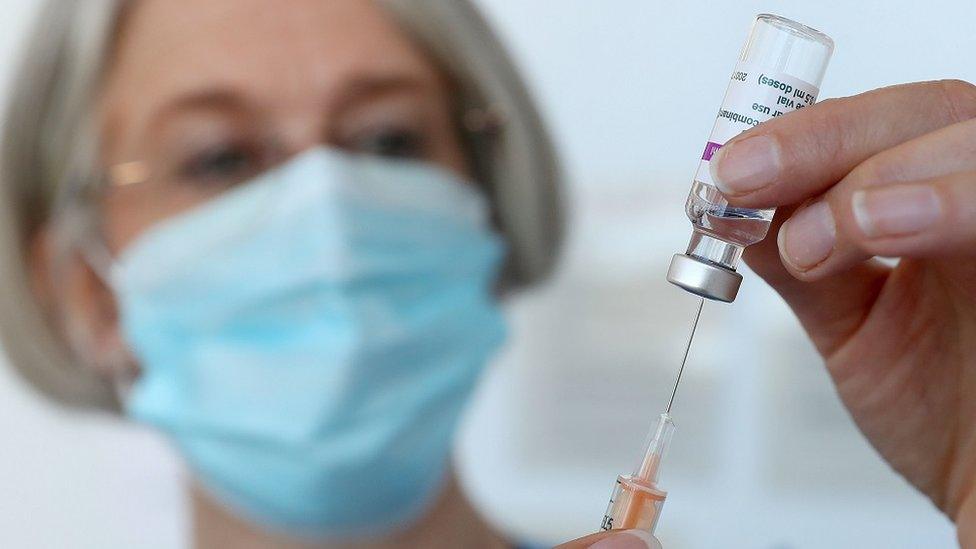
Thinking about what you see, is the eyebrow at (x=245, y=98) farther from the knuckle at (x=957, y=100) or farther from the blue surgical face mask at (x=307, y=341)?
the knuckle at (x=957, y=100)

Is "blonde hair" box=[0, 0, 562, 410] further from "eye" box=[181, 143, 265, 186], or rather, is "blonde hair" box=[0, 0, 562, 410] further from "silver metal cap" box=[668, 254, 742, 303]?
"silver metal cap" box=[668, 254, 742, 303]

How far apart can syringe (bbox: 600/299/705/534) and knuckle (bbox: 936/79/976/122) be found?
0.34m

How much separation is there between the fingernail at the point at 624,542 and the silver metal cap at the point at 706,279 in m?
0.20

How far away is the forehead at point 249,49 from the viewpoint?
5.05ft

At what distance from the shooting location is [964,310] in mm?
929

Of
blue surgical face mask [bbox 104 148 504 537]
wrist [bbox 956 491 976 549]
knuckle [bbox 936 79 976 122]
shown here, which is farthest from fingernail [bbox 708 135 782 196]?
blue surgical face mask [bbox 104 148 504 537]

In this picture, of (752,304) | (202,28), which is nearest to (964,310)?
(752,304)

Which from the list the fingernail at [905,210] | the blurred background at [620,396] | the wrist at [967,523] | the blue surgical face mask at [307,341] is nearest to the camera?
the fingernail at [905,210]

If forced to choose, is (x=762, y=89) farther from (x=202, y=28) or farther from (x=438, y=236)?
(x=202, y=28)

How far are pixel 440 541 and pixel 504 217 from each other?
56 cm

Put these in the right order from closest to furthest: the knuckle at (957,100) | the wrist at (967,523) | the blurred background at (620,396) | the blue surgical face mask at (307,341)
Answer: the knuckle at (957,100) < the wrist at (967,523) < the blue surgical face mask at (307,341) < the blurred background at (620,396)

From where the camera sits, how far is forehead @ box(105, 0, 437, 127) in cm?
154

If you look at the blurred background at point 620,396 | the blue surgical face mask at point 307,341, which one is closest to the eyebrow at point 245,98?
the blue surgical face mask at point 307,341

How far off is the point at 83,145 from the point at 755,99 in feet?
3.92
